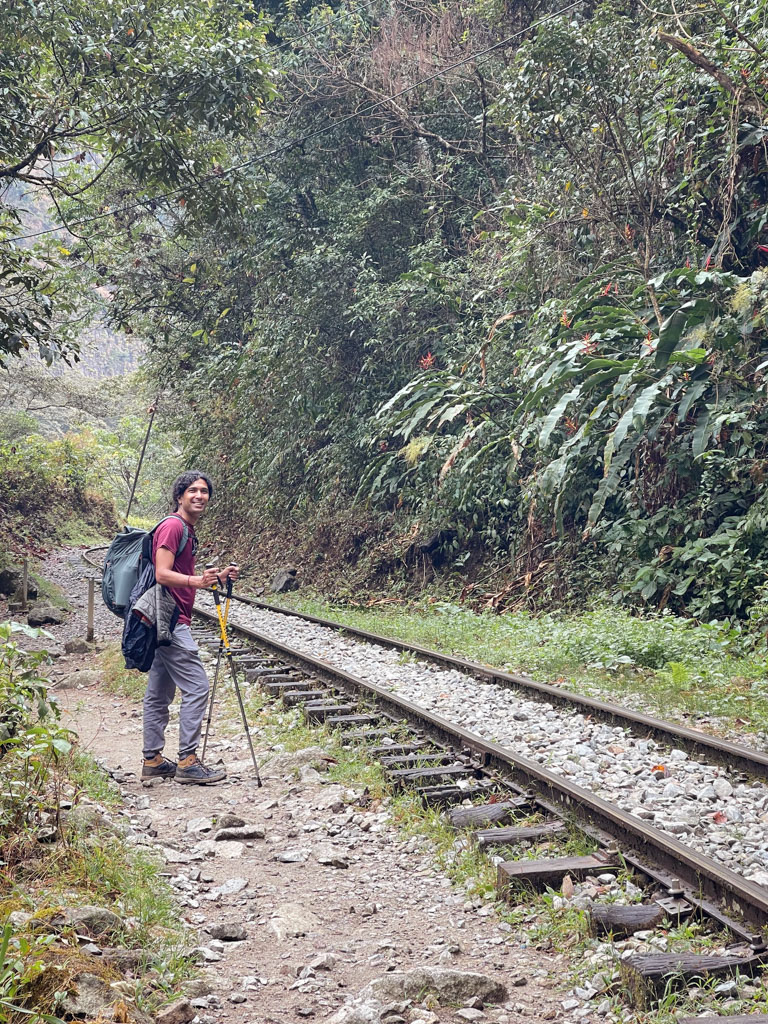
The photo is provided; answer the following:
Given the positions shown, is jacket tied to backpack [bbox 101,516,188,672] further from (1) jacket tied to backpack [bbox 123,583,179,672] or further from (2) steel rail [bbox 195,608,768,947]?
(2) steel rail [bbox 195,608,768,947]

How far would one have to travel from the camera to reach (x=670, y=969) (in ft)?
10.4

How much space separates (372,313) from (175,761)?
11.8 metres

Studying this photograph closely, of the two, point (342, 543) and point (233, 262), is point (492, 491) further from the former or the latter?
point (233, 262)

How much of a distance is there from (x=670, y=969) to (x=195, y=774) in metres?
3.85

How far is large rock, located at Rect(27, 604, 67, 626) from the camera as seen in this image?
49.8 ft

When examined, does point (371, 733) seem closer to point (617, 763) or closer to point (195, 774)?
point (195, 774)

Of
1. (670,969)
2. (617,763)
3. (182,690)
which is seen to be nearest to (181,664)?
(182,690)

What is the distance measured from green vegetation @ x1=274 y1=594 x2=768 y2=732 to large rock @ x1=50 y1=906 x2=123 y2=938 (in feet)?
16.1

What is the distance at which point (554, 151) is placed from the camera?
16062 mm

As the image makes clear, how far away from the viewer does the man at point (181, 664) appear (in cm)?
607

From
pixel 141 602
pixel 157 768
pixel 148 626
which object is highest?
pixel 141 602

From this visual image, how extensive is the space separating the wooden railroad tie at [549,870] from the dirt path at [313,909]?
18cm

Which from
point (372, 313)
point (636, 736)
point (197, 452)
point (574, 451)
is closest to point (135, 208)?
point (197, 452)

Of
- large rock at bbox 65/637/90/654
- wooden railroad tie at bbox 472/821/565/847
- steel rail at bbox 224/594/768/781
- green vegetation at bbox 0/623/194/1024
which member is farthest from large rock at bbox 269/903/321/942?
large rock at bbox 65/637/90/654
